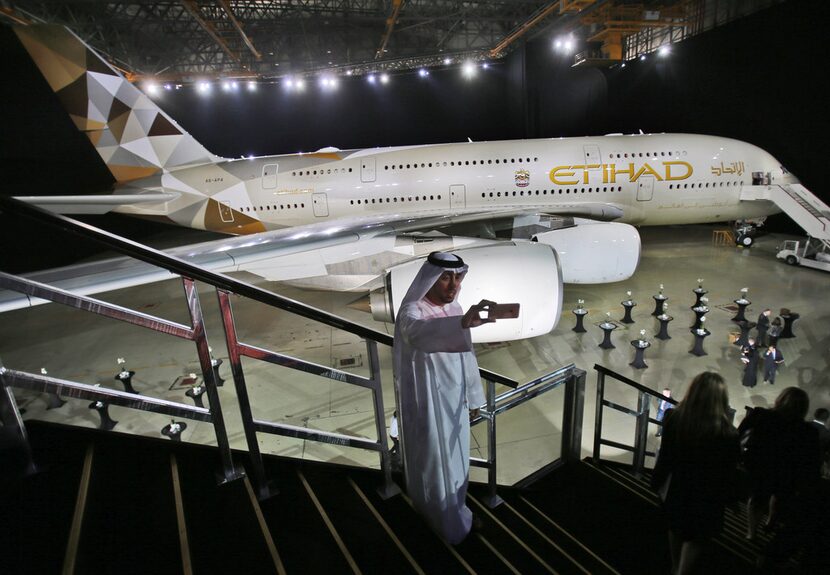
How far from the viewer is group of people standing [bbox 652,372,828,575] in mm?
2234

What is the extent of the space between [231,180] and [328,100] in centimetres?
1085

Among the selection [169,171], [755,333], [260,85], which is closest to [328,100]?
[260,85]

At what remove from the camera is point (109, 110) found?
9352 millimetres

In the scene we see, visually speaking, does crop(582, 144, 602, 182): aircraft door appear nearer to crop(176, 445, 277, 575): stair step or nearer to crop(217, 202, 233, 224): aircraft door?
crop(217, 202, 233, 224): aircraft door

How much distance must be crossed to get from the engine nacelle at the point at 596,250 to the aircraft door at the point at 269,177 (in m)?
6.33

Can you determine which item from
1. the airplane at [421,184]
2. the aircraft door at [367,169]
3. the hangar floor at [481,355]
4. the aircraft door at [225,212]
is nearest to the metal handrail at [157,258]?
the hangar floor at [481,355]

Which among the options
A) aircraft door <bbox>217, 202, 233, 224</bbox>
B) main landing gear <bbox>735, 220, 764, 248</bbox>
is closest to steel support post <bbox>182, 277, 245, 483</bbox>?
aircraft door <bbox>217, 202, 233, 224</bbox>

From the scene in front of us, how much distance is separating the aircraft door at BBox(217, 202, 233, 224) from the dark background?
640 centimetres

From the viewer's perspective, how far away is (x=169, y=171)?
33.8 ft

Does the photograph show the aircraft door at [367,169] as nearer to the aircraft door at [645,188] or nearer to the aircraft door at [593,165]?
the aircraft door at [593,165]

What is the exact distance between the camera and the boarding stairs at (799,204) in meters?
10.3

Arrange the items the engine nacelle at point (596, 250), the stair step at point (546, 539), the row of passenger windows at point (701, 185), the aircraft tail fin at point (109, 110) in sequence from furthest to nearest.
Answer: the row of passenger windows at point (701, 185) → the aircraft tail fin at point (109, 110) → the engine nacelle at point (596, 250) → the stair step at point (546, 539)

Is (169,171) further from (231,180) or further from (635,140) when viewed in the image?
(635,140)

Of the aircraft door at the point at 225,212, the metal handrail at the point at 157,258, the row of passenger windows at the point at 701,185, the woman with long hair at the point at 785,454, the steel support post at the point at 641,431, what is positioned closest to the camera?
the metal handrail at the point at 157,258
